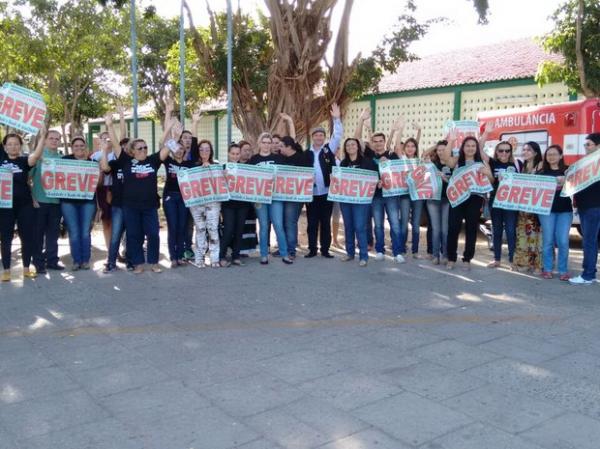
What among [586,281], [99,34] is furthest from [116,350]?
[99,34]

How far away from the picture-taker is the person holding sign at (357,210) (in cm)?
879

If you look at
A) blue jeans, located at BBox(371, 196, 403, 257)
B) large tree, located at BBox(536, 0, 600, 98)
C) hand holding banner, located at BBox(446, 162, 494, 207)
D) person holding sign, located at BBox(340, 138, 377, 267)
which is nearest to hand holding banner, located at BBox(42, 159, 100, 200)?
person holding sign, located at BBox(340, 138, 377, 267)

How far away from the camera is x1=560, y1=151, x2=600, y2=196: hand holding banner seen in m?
7.29

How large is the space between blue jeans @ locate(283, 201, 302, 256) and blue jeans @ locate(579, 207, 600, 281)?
12.2 ft

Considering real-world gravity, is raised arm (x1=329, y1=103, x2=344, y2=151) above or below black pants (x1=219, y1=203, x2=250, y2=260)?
above

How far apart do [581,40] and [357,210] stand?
21.1ft

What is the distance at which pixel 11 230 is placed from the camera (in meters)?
7.71

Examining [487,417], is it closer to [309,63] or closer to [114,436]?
[114,436]

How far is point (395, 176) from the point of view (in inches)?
344

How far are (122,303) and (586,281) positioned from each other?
5.28 meters

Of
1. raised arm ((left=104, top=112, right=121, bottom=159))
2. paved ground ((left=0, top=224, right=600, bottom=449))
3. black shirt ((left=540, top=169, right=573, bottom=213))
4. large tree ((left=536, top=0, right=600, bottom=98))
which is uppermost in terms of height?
large tree ((left=536, top=0, right=600, bottom=98))

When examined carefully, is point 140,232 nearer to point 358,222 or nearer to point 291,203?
point 291,203

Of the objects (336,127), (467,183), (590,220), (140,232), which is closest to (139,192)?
(140,232)

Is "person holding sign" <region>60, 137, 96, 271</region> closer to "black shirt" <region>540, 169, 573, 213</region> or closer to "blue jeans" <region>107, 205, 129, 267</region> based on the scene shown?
"blue jeans" <region>107, 205, 129, 267</region>
